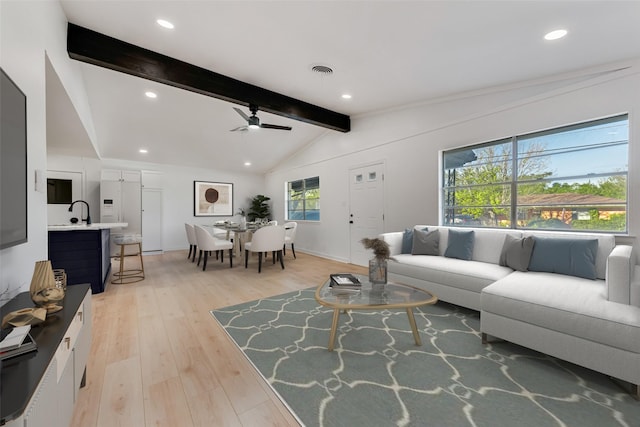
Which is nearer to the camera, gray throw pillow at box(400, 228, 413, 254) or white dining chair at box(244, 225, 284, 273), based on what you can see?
gray throw pillow at box(400, 228, 413, 254)

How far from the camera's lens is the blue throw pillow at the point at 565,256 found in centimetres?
234

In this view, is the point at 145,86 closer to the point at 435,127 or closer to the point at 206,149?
the point at 206,149

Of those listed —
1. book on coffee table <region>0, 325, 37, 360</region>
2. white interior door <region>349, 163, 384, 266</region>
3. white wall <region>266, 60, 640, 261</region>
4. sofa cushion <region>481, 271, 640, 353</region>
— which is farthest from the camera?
white interior door <region>349, 163, 384, 266</region>

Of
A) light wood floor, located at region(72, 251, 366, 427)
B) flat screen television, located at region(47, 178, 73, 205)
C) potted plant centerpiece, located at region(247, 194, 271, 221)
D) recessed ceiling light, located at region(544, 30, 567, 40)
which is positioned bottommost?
light wood floor, located at region(72, 251, 366, 427)

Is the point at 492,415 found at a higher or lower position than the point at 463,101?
lower

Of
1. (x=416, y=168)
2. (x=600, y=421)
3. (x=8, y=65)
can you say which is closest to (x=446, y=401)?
(x=600, y=421)

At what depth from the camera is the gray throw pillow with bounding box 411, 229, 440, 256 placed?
345cm

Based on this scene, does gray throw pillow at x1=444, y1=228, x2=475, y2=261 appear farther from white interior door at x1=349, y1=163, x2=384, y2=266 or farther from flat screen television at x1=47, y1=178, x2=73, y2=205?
flat screen television at x1=47, y1=178, x2=73, y2=205

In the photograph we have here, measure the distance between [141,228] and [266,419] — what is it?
631 cm

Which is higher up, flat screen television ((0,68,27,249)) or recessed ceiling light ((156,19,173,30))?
recessed ceiling light ((156,19,173,30))

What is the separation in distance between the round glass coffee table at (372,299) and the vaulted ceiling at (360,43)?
7.40ft

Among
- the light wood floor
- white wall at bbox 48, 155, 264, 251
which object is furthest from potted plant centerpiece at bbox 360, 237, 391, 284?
white wall at bbox 48, 155, 264, 251

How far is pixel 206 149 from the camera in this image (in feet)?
20.5

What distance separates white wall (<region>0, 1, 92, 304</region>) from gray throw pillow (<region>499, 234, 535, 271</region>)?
381 centimetres
